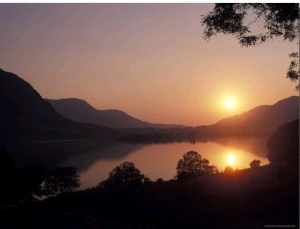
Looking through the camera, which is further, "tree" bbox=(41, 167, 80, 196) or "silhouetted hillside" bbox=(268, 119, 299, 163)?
"silhouetted hillside" bbox=(268, 119, 299, 163)

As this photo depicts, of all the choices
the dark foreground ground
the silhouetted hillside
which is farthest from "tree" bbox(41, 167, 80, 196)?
the silhouetted hillside

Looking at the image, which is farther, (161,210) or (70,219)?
(161,210)

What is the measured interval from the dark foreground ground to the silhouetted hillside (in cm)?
5486

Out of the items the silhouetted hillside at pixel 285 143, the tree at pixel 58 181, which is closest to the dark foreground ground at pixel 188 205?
the tree at pixel 58 181

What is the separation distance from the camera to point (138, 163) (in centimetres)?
9875

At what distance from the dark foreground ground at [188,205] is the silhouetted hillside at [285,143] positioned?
5486 centimetres

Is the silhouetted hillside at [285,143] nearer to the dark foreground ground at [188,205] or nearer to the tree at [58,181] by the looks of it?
the tree at [58,181]

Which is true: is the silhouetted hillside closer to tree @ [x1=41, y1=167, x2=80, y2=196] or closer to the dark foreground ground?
tree @ [x1=41, y1=167, x2=80, y2=196]

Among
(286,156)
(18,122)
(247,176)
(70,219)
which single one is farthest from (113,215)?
(18,122)

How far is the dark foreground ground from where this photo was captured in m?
11.1

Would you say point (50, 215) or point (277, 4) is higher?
point (277, 4)

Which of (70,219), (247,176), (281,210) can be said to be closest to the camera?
(70,219)

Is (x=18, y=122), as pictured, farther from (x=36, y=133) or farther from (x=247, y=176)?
(x=247, y=176)

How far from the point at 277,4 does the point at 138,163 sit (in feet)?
289
